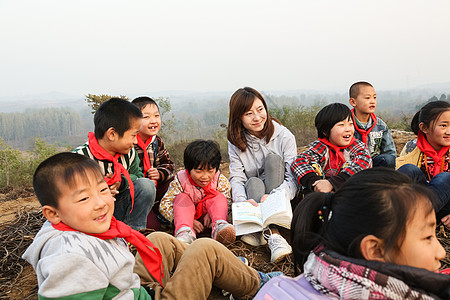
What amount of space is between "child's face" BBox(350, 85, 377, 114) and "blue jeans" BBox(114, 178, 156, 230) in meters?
2.43

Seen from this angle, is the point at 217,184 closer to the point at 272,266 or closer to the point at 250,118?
the point at 250,118

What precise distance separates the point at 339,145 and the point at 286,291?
2.13m

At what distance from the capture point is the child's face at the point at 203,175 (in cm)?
290

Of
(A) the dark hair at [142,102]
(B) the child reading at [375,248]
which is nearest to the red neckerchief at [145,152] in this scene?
(A) the dark hair at [142,102]

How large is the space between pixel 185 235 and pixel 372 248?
164cm

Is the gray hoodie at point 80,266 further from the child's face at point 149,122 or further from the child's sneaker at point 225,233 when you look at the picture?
the child's face at point 149,122

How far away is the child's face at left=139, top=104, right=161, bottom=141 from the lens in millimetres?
3189

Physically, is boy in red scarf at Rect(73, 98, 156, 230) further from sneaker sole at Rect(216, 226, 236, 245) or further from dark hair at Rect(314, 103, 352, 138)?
dark hair at Rect(314, 103, 352, 138)

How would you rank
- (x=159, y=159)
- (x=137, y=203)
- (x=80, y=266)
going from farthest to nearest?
(x=159, y=159), (x=137, y=203), (x=80, y=266)

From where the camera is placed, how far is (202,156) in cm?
285

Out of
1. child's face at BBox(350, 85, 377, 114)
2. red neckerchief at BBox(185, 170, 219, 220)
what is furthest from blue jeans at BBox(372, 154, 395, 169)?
red neckerchief at BBox(185, 170, 219, 220)

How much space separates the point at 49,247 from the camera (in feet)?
4.44

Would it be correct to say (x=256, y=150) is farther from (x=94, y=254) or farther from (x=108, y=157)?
(x=94, y=254)

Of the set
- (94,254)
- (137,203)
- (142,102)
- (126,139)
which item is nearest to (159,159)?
(142,102)
